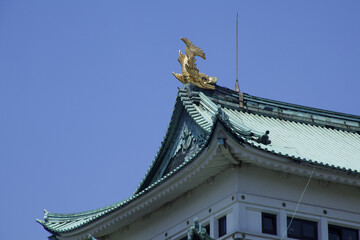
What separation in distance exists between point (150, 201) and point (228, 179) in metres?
3.23

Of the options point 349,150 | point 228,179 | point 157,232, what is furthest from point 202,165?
point 349,150

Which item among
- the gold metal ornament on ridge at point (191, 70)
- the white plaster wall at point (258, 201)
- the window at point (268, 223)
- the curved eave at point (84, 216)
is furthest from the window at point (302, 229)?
the gold metal ornament on ridge at point (191, 70)

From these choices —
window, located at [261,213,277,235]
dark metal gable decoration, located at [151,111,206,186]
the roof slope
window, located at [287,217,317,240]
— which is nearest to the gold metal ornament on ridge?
the roof slope

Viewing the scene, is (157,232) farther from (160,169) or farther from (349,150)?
(349,150)

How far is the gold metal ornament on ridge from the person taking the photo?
1599 inches

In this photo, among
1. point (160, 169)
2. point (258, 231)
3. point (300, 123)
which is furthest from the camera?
point (300, 123)

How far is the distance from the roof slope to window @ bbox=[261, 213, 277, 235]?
6.71 ft

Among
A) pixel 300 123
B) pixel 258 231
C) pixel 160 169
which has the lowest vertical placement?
pixel 258 231

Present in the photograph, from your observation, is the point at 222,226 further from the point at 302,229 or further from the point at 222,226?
the point at 302,229

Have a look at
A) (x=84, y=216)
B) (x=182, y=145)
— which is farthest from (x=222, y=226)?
(x=84, y=216)

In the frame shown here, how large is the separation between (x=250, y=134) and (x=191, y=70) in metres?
7.68

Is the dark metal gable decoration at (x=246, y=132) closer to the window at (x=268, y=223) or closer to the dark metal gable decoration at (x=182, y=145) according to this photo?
the window at (x=268, y=223)

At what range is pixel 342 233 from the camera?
35156 mm

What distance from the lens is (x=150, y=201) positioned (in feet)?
120
